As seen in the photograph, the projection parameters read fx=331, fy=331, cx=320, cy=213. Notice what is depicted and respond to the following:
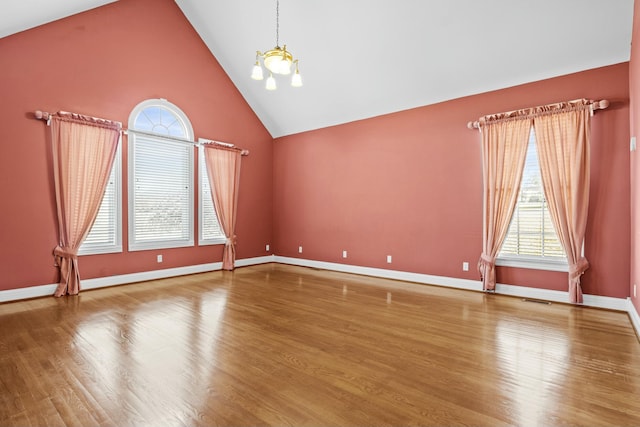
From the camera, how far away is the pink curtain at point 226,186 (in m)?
6.39

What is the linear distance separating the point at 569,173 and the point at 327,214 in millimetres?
4050

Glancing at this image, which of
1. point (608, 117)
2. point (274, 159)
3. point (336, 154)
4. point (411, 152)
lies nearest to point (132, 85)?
point (274, 159)

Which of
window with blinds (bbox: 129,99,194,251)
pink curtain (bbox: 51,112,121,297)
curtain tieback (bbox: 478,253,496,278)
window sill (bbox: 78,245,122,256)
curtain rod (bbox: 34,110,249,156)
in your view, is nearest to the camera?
curtain rod (bbox: 34,110,249,156)

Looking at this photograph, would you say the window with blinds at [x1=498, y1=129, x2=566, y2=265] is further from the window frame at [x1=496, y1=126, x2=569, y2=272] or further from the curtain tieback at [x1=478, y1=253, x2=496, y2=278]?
the curtain tieback at [x1=478, y1=253, x2=496, y2=278]

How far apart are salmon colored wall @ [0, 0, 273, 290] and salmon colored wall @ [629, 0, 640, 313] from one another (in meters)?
6.08

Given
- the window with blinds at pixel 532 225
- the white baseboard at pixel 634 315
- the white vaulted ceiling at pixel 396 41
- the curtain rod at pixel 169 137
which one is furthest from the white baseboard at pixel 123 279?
the white baseboard at pixel 634 315

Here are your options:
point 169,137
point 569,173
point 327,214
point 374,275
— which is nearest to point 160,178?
point 169,137

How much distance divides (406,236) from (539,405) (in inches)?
149

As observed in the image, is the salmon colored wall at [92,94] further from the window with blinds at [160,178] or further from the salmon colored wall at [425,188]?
the salmon colored wall at [425,188]

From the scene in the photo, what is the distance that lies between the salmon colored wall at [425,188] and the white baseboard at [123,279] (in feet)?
4.96

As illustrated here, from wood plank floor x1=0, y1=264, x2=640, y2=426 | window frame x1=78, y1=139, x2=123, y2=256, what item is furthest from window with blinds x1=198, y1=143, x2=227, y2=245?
wood plank floor x1=0, y1=264, x2=640, y2=426

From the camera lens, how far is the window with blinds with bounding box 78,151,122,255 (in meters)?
5.02

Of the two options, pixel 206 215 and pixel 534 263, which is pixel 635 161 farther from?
pixel 206 215

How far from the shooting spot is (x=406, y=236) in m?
5.71
